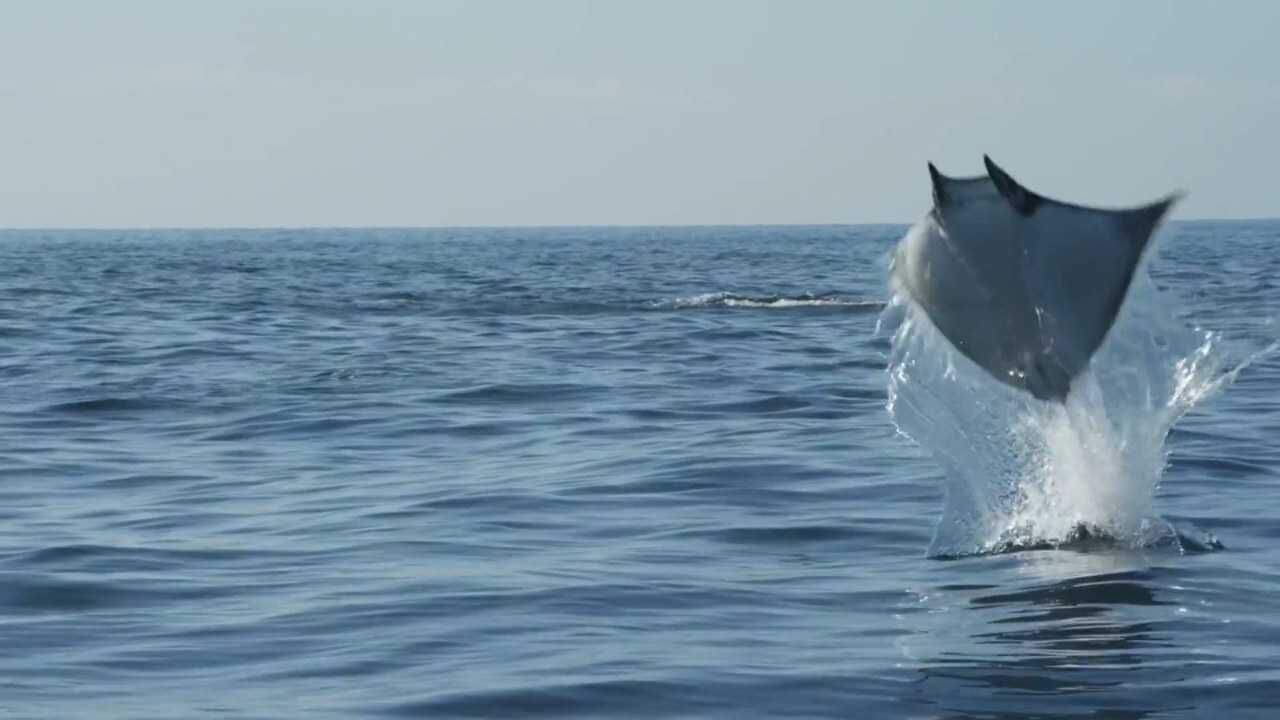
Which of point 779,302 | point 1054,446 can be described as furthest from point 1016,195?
point 779,302

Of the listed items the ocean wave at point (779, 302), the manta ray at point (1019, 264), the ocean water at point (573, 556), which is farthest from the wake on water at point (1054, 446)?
the ocean wave at point (779, 302)

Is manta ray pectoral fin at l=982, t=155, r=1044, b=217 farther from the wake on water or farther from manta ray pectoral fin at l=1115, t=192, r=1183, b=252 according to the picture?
the wake on water

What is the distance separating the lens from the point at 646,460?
53.5ft

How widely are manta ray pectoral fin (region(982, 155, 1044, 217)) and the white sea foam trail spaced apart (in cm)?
161

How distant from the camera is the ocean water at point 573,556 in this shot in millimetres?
8664

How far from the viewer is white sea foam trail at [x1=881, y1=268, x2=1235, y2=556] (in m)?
11.9

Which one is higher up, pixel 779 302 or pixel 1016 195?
pixel 1016 195

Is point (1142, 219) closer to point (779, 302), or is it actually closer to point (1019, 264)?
point (1019, 264)

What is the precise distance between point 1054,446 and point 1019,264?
2.58 meters

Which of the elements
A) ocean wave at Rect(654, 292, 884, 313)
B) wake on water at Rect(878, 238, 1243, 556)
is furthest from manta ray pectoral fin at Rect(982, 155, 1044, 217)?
ocean wave at Rect(654, 292, 884, 313)

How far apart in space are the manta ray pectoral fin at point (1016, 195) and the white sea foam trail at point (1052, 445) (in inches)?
63.4

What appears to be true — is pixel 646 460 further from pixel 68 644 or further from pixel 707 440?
pixel 68 644

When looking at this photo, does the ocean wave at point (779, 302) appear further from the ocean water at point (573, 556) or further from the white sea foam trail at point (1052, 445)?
the white sea foam trail at point (1052, 445)

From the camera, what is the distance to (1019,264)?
10.2 meters
